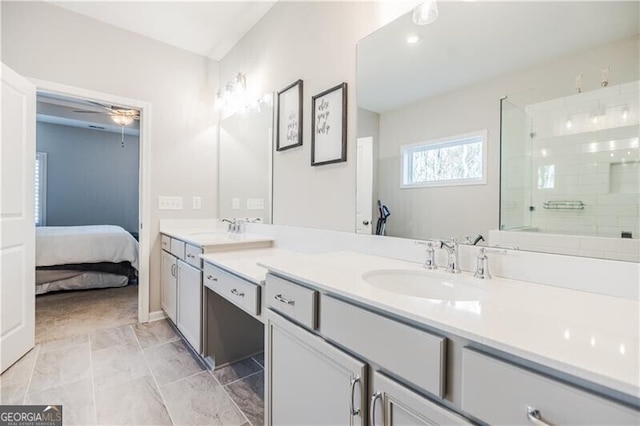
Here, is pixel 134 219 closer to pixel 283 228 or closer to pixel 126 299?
pixel 126 299

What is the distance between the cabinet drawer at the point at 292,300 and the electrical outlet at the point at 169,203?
2.01 m

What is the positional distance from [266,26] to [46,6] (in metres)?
1.68

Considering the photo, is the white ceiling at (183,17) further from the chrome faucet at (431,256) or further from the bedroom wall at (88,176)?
the bedroom wall at (88,176)

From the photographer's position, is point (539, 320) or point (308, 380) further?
point (308, 380)

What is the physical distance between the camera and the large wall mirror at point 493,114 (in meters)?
0.88

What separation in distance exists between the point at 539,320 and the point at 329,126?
1.41 m

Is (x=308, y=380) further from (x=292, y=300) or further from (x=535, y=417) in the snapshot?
(x=535, y=417)

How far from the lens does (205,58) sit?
9.85 feet

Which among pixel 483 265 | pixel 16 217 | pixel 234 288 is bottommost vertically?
pixel 234 288

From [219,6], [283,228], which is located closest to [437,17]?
[283,228]

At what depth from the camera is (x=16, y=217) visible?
2008 millimetres

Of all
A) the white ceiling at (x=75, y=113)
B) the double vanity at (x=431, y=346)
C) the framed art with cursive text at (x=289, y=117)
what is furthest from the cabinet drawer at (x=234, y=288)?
the white ceiling at (x=75, y=113)

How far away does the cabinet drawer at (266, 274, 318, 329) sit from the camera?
1005mm

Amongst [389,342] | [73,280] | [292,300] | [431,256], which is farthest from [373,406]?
[73,280]
